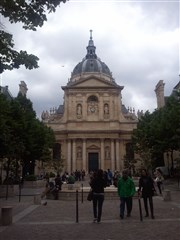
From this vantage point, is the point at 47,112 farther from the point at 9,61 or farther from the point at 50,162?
the point at 9,61

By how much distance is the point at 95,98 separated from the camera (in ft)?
224

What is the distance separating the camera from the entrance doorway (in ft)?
216

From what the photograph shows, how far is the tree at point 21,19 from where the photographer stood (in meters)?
8.73

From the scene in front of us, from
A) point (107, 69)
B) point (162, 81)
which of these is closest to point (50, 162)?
point (162, 81)

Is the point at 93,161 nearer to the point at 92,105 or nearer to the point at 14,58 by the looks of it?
the point at 92,105

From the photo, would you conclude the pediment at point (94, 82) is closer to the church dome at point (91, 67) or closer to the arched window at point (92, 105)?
the arched window at point (92, 105)

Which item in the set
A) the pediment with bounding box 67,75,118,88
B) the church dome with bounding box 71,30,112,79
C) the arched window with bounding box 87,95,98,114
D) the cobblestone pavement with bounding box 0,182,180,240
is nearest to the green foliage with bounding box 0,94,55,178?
the cobblestone pavement with bounding box 0,182,180,240

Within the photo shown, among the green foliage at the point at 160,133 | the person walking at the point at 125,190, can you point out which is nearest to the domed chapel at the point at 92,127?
the green foliage at the point at 160,133

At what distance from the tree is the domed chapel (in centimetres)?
5529

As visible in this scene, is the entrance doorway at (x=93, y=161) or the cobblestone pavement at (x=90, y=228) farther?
the entrance doorway at (x=93, y=161)

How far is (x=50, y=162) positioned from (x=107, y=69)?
157 feet

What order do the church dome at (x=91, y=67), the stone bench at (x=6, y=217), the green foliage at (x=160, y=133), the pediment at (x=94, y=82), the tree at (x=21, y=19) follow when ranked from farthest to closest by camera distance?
the church dome at (x=91, y=67) < the pediment at (x=94, y=82) < the green foliage at (x=160, y=133) < the stone bench at (x=6, y=217) < the tree at (x=21, y=19)

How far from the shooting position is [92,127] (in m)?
66.8

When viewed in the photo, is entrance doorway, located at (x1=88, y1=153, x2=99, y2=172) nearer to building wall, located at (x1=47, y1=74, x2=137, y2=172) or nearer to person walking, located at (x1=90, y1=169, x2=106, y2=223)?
building wall, located at (x1=47, y1=74, x2=137, y2=172)
